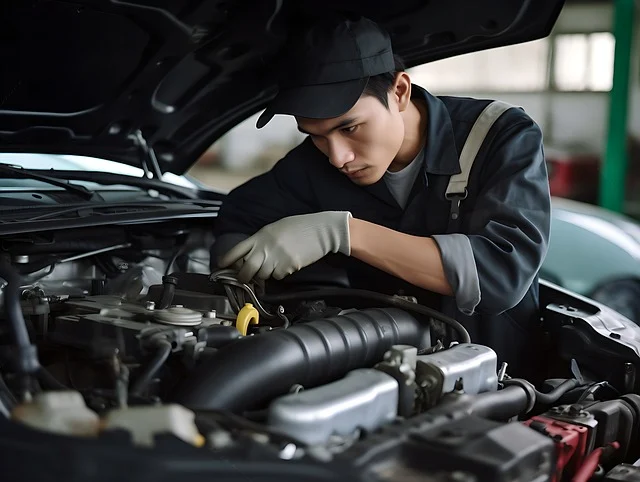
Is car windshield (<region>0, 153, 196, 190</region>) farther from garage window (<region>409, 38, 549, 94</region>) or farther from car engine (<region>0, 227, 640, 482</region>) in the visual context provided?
garage window (<region>409, 38, 549, 94</region>)

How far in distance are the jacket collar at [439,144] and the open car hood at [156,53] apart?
0.24 metres

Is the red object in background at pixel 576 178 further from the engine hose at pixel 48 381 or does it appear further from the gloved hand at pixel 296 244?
the engine hose at pixel 48 381

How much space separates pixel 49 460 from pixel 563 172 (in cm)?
619

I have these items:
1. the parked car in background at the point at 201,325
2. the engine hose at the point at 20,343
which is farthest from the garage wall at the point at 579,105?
the engine hose at the point at 20,343

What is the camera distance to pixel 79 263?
6.08 ft

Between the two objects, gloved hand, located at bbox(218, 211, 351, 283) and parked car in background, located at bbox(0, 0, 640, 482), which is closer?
parked car in background, located at bbox(0, 0, 640, 482)

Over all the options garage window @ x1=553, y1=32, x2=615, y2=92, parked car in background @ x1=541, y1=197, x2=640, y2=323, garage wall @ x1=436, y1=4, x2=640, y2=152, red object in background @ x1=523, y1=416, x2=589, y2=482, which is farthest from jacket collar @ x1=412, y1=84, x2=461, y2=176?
garage window @ x1=553, y1=32, x2=615, y2=92

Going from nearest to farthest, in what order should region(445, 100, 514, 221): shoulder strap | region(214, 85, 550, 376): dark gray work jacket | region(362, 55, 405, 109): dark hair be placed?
region(214, 85, 550, 376): dark gray work jacket
region(362, 55, 405, 109): dark hair
region(445, 100, 514, 221): shoulder strap

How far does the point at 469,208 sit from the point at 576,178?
16.7ft

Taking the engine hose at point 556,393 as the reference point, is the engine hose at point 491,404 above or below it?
above

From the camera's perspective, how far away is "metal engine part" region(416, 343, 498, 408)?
1.24m

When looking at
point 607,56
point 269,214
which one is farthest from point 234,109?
point 607,56

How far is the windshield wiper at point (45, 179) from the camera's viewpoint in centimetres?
189

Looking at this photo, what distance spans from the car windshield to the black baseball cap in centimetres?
80
